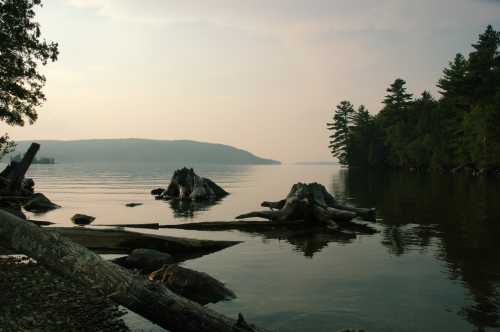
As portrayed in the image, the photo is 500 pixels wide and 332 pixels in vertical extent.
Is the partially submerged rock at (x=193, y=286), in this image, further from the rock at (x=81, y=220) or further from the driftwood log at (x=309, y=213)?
the rock at (x=81, y=220)

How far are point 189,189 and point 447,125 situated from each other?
7257cm

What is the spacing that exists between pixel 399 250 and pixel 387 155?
394 ft

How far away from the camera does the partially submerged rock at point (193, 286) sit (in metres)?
8.46

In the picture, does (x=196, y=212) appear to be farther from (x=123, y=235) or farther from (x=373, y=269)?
(x=373, y=269)

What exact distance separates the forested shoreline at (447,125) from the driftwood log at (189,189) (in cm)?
5191

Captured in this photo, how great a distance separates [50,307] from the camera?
7227 millimetres

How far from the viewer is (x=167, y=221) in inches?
830

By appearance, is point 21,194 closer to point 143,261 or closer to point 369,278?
point 143,261

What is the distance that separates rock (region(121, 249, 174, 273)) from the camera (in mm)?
10805

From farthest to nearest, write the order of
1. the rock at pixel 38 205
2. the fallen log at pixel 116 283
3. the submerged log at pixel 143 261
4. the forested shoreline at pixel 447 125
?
1. the forested shoreline at pixel 447 125
2. the rock at pixel 38 205
3. the submerged log at pixel 143 261
4. the fallen log at pixel 116 283

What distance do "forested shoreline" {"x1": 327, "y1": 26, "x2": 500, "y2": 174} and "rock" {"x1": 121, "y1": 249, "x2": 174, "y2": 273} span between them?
6861 cm

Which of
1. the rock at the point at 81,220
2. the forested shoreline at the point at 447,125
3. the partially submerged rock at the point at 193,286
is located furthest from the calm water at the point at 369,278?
the forested shoreline at the point at 447,125

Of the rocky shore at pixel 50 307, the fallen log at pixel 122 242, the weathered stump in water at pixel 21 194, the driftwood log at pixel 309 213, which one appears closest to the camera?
the rocky shore at pixel 50 307

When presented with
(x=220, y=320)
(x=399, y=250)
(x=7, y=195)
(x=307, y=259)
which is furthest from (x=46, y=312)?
(x=7, y=195)
